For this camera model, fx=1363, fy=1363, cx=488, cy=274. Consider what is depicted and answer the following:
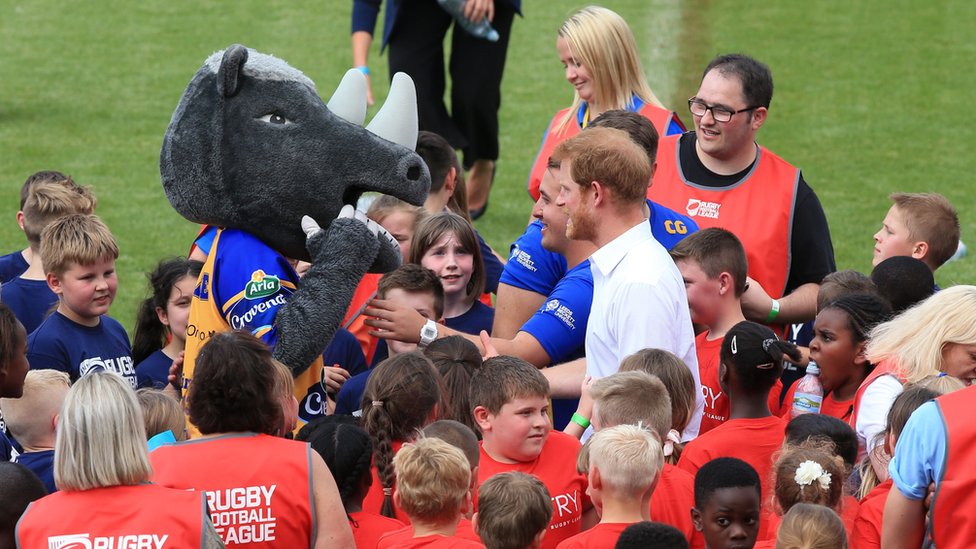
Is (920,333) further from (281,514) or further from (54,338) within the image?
(54,338)

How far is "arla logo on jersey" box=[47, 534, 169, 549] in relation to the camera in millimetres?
3234

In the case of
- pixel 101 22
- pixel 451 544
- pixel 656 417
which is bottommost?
pixel 451 544

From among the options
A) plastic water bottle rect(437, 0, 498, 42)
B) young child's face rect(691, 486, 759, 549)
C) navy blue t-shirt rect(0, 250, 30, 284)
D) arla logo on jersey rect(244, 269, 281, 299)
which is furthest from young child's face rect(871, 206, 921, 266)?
plastic water bottle rect(437, 0, 498, 42)

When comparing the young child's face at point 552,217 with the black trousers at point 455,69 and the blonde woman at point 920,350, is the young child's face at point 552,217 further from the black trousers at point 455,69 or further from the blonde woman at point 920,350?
the black trousers at point 455,69

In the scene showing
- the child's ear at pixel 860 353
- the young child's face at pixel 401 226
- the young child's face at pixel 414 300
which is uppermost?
the young child's face at pixel 401 226

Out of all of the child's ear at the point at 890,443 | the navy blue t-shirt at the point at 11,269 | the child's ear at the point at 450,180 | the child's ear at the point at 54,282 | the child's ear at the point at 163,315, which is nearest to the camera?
the child's ear at the point at 890,443

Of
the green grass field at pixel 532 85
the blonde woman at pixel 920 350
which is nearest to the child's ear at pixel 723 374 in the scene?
the blonde woman at pixel 920 350

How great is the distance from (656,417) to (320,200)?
4.69 ft

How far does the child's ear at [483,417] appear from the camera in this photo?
13.3 feet

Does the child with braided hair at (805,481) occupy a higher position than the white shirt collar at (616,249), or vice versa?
the white shirt collar at (616,249)

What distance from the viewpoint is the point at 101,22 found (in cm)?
1537

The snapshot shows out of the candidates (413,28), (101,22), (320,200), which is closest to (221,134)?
(320,200)

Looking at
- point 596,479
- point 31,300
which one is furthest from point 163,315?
point 596,479

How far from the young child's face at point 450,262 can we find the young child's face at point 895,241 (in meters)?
1.69
